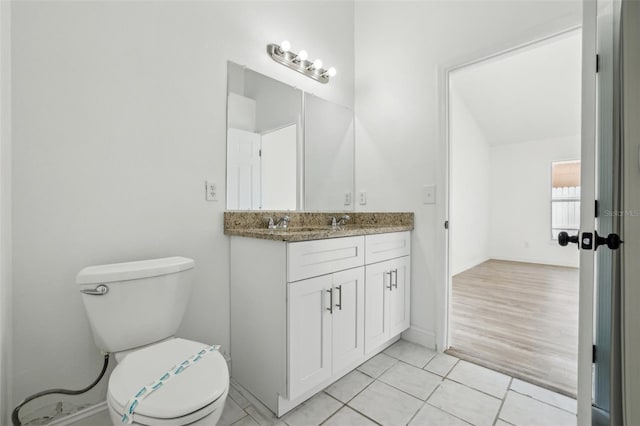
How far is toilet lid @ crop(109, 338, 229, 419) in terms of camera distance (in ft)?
2.85

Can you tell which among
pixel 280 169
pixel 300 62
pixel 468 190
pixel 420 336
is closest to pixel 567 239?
pixel 420 336

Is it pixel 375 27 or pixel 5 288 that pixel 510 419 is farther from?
pixel 375 27

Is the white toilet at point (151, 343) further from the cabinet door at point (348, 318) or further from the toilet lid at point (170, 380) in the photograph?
the cabinet door at point (348, 318)

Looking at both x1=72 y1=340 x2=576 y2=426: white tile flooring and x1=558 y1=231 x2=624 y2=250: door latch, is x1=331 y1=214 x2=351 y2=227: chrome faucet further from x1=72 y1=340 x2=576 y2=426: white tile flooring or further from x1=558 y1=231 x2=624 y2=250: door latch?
x1=558 y1=231 x2=624 y2=250: door latch

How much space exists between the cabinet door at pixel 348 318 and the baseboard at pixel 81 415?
3.70 feet

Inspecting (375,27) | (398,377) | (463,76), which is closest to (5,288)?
(398,377)

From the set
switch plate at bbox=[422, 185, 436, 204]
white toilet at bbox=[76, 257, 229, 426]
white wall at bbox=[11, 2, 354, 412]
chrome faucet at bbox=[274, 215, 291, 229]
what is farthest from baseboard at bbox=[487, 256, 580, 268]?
white toilet at bbox=[76, 257, 229, 426]

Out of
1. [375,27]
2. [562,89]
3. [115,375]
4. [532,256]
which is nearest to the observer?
[115,375]

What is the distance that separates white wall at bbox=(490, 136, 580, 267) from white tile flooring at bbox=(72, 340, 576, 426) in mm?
4667

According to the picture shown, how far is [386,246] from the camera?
6.52ft

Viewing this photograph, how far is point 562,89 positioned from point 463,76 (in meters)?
1.40

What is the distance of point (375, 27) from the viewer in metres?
2.49

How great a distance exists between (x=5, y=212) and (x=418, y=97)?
2.34 meters

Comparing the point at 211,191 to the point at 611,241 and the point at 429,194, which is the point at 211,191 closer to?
the point at 429,194
